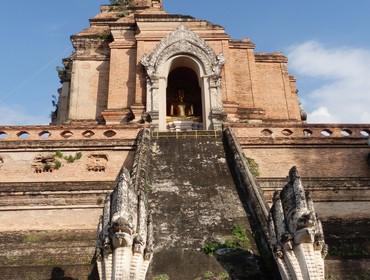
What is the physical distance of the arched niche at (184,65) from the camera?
17.5 m

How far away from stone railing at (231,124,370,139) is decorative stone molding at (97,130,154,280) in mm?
7963

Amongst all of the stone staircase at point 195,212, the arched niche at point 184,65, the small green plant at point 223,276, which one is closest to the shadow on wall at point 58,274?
the stone staircase at point 195,212

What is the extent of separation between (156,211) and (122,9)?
17780 mm

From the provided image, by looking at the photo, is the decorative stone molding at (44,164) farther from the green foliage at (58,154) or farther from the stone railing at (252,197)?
the stone railing at (252,197)

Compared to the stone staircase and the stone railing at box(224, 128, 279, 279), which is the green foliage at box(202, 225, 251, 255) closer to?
the stone staircase

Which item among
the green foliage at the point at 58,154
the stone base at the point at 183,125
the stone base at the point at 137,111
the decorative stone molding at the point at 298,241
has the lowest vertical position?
the decorative stone molding at the point at 298,241

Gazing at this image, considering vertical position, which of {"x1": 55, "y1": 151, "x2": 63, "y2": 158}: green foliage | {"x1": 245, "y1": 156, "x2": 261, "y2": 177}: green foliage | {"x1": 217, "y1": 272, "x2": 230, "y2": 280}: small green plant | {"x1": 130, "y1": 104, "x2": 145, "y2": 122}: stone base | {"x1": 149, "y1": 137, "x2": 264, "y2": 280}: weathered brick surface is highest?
{"x1": 130, "y1": 104, "x2": 145, "y2": 122}: stone base

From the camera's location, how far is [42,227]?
11.7 metres

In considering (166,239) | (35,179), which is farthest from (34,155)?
(166,239)

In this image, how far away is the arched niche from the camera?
57.5ft

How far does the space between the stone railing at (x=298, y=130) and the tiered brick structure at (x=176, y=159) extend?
0.15 ft

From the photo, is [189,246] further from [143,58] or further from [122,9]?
[122,9]

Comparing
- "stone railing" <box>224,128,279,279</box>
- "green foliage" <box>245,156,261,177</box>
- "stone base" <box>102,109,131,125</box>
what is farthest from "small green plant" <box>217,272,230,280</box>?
"stone base" <box>102,109,131,125</box>

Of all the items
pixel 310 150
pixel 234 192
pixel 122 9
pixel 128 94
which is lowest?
pixel 234 192
